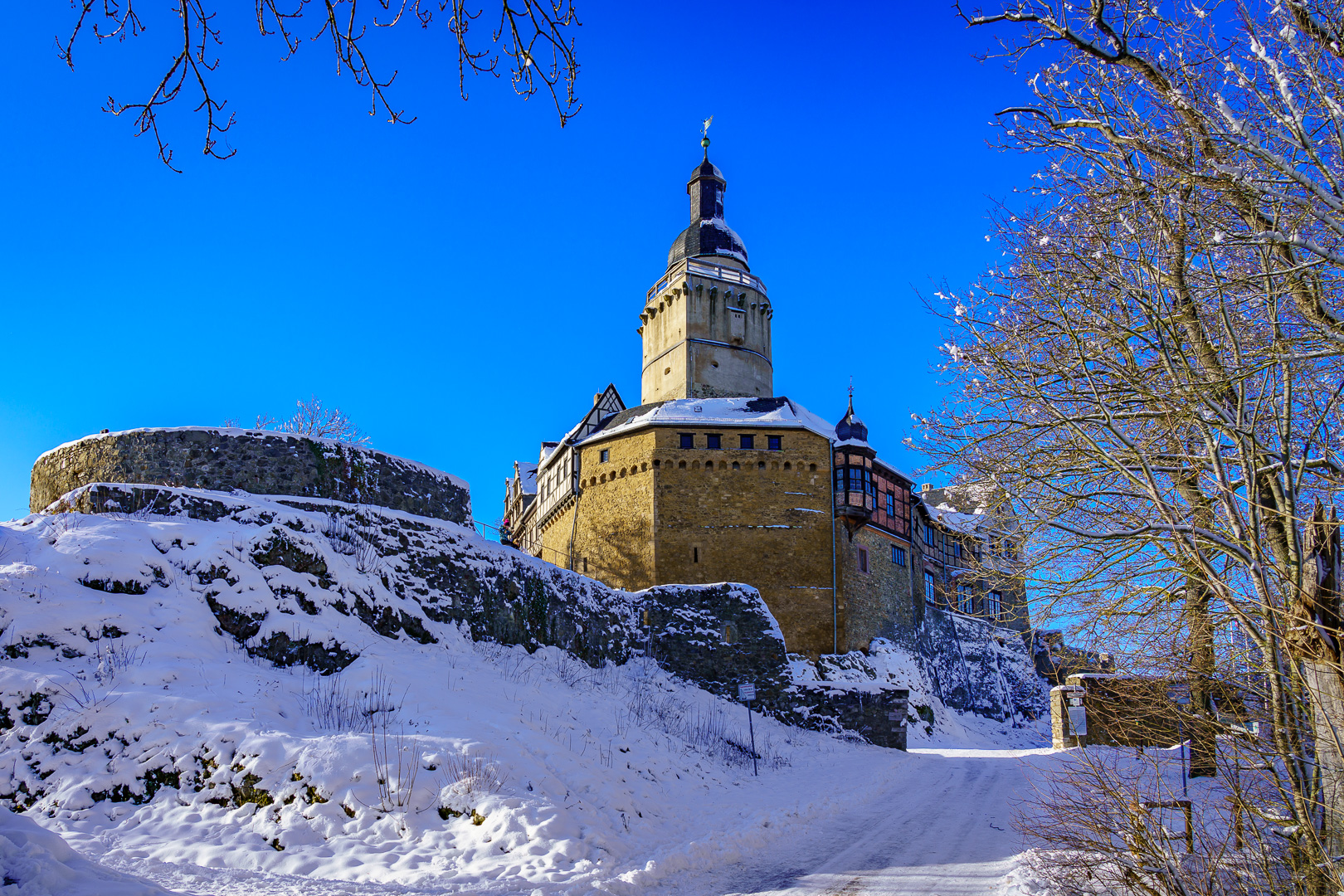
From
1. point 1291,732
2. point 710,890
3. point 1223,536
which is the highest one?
point 1223,536

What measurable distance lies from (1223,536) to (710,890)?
4803mm

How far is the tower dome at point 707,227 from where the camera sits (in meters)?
43.0

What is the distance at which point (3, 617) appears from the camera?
31.5 feet

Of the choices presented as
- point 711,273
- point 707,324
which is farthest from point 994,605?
point 711,273

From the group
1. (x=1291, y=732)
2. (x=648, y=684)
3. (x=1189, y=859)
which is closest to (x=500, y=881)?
(x=1189, y=859)

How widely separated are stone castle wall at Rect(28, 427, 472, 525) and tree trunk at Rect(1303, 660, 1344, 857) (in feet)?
48.8

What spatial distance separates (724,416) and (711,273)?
10.00 meters

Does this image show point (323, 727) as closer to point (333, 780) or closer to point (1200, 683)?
point (333, 780)

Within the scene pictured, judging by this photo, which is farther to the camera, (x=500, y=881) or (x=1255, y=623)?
(x=500, y=881)

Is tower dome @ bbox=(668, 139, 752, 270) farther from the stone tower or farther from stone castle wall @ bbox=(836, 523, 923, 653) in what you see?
stone castle wall @ bbox=(836, 523, 923, 653)

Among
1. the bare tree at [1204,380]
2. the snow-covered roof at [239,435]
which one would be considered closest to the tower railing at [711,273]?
the snow-covered roof at [239,435]

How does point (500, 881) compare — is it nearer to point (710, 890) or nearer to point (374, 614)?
point (710, 890)

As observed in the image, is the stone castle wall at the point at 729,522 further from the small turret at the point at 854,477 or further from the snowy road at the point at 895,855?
the snowy road at the point at 895,855

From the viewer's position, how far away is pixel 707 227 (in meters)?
43.7
